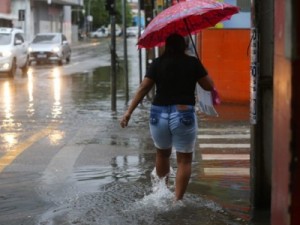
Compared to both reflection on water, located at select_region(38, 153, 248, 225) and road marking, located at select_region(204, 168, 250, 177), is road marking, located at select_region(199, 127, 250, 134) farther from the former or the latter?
reflection on water, located at select_region(38, 153, 248, 225)

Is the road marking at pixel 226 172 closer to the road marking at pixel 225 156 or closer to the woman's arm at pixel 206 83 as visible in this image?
the road marking at pixel 225 156

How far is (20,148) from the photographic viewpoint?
Result: 970cm

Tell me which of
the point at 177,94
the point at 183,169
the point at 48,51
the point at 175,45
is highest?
the point at 48,51

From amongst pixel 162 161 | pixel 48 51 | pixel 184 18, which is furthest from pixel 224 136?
pixel 48 51

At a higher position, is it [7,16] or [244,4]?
[7,16]

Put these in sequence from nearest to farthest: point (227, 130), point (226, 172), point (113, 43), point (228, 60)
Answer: point (226, 172) < point (227, 130) < point (113, 43) < point (228, 60)

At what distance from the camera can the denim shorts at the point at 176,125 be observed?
5.86 metres

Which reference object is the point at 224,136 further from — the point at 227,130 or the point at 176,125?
the point at 176,125

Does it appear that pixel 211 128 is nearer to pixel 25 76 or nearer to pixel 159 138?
pixel 159 138

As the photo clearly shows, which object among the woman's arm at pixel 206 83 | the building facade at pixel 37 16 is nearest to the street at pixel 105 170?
the woman's arm at pixel 206 83

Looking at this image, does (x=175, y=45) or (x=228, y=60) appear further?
(x=228, y=60)

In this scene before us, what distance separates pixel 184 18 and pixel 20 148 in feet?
14.4

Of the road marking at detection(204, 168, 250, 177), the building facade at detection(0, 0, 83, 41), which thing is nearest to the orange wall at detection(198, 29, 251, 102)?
the road marking at detection(204, 168, 250, 177)

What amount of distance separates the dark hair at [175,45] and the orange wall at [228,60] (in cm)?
915
